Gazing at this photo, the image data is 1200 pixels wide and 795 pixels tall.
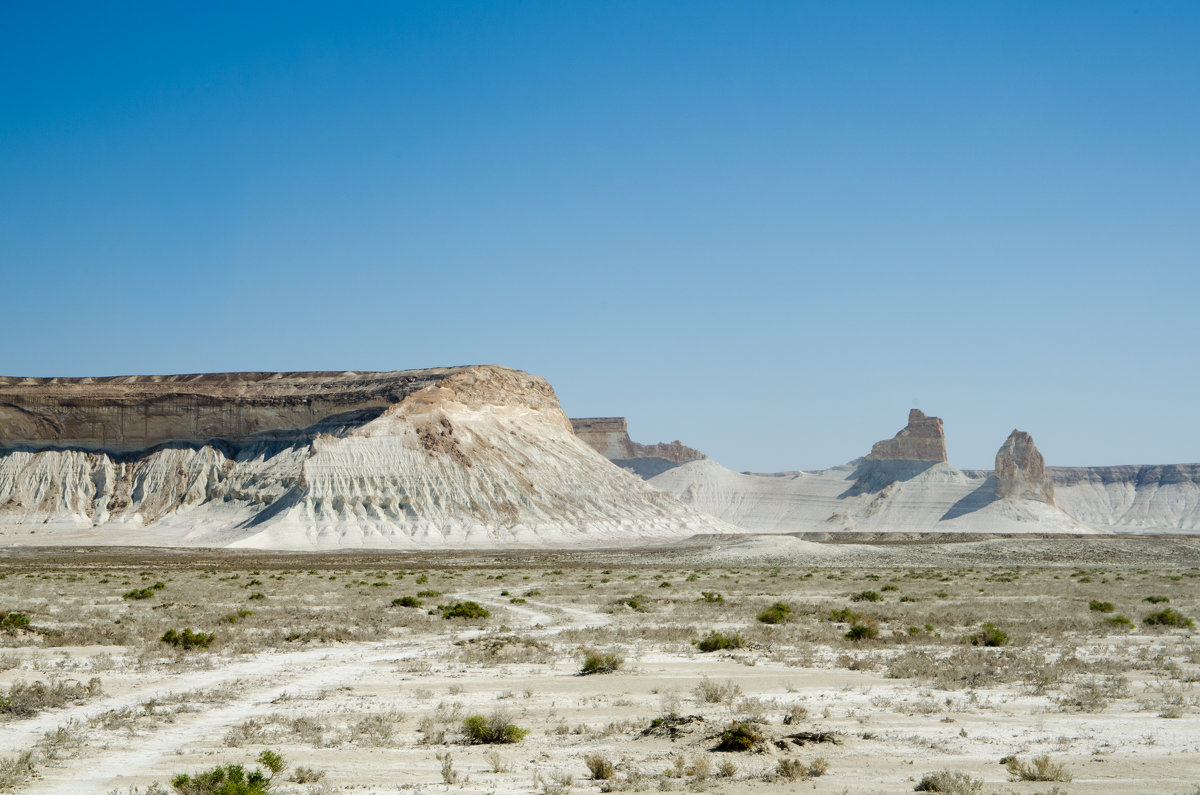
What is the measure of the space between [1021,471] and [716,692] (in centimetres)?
13232

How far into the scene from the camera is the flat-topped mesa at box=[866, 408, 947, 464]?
465ft

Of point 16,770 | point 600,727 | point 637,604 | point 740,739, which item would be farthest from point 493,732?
point 637,604

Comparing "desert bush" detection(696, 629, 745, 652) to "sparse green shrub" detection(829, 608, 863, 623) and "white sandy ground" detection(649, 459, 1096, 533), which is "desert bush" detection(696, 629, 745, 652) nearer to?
"sparse green shrub" detection(829, 608, 863, 623)

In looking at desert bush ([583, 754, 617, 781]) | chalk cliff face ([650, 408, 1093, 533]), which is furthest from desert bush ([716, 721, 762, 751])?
chalk cliff face ([650, 408, 1093, 533])

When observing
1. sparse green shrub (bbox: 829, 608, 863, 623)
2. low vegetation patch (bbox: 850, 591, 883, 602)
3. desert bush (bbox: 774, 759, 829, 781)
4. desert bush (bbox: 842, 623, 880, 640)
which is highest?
desert bush (bbox: 774, 759, 829, 781)

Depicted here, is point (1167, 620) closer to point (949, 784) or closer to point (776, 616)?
point (776, 616)

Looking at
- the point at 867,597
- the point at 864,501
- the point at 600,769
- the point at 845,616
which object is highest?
the point at 864,501

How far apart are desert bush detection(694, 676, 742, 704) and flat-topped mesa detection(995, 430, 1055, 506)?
122 meters

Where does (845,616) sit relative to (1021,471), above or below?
below

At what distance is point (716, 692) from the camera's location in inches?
560

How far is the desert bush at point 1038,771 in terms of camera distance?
31.6 ft

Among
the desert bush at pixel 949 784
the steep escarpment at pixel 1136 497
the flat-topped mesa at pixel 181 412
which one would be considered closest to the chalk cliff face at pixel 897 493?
the flat-topped mesa at pixel 181 412

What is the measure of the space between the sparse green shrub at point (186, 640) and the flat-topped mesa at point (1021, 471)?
400ft

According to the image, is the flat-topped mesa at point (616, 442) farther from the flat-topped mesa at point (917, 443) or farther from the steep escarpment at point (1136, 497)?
the steep escarpment at point (1136, 497)
